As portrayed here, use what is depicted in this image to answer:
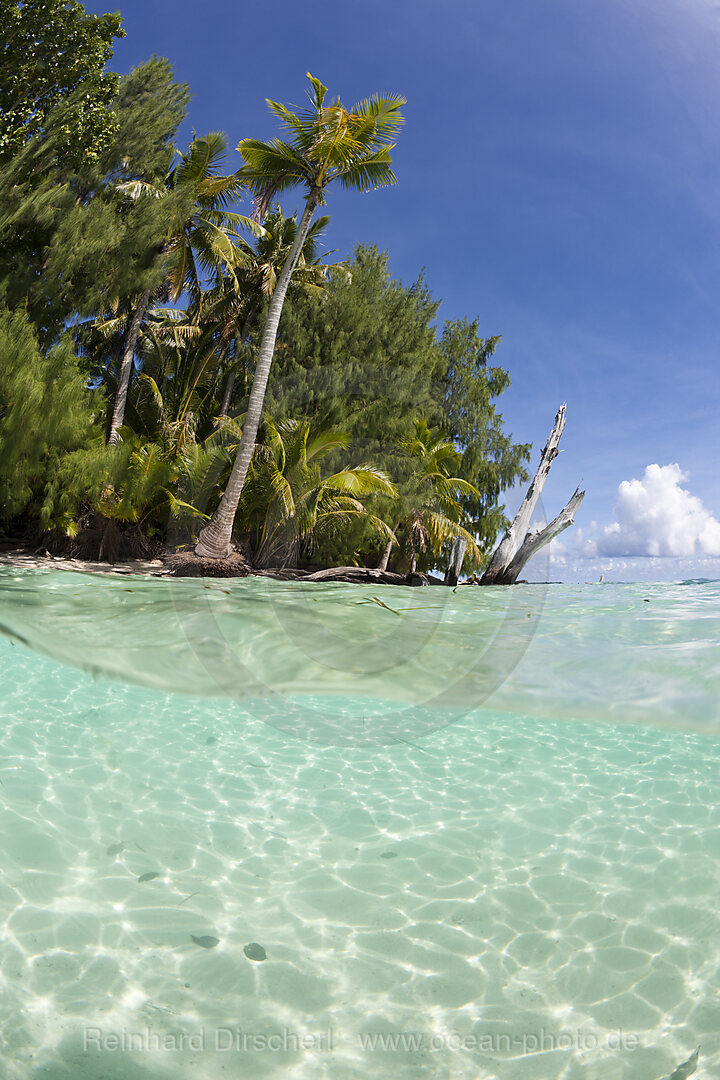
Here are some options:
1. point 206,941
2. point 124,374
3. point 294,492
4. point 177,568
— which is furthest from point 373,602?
point 124,374

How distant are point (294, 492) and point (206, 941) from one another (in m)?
14.3

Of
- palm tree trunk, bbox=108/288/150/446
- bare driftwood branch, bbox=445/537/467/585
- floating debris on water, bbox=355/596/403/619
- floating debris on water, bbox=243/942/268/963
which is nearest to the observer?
floating debris on water, bbox=243/942/268/963

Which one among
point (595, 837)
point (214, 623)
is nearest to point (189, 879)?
point (595, 837)

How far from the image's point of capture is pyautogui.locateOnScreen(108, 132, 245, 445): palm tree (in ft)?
59.5

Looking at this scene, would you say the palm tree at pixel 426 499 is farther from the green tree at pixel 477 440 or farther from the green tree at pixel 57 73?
the green tree at pixel 57 73

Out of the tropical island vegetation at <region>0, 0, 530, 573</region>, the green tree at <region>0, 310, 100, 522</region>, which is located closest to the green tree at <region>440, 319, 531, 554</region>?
the tropical island vegetation at <region>0, 0, 530, 573</region>

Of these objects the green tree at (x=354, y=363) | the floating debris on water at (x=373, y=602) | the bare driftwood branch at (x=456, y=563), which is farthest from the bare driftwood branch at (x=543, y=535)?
the floating debris on water at (x=373, y=602)

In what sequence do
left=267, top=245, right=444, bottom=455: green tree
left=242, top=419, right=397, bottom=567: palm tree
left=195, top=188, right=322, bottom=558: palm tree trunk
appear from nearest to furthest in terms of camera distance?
left=195, top=188, right=322, bottom=558: palm tree trunk, left=242, top=419, right=397, bottom=567: palm tree, left=267, top=245, right=444, bottom=455: green tree

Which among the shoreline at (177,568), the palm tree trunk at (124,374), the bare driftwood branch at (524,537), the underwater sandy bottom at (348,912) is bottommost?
the underwater sandy bottom at (348,912)

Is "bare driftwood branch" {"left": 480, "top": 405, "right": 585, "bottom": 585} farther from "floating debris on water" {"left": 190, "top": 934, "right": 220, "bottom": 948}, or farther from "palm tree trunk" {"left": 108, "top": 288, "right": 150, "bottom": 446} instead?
"floating debris on water" {"left": 190, "top": 934, "right": 220, "bottom": 948}

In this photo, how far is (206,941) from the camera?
118 inches

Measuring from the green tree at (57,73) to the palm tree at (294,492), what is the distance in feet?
28.5

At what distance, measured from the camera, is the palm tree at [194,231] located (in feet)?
59.5

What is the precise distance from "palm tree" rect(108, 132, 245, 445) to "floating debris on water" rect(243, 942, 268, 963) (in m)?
Answer: 16.5
